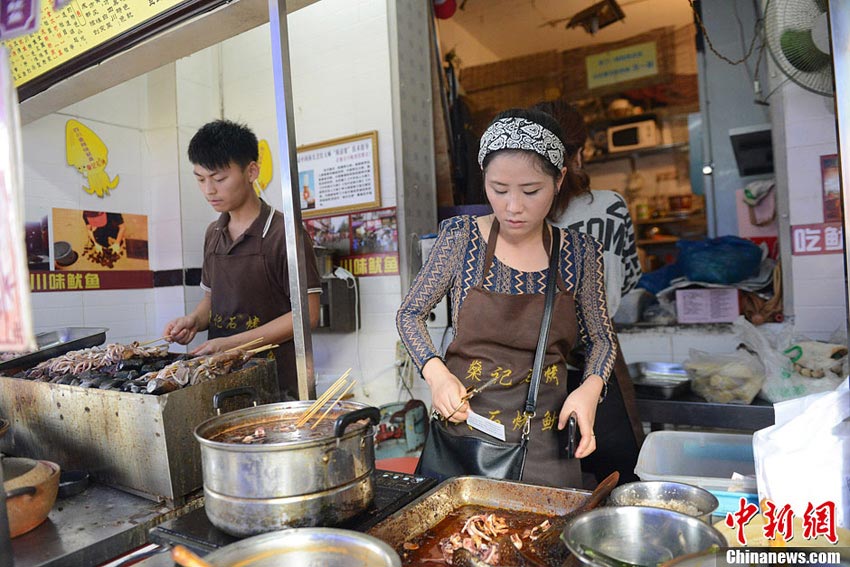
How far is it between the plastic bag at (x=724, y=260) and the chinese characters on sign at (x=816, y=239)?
0.35m

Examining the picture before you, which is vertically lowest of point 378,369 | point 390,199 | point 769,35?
point 378,369

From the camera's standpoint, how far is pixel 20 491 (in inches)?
53.9


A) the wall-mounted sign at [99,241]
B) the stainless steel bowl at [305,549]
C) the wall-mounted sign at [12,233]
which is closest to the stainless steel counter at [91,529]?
the stainless steel bowl at [305,549]

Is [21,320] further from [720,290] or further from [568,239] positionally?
[720,290]

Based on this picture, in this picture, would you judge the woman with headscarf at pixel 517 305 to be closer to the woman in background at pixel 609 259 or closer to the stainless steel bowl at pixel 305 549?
the woman in background at pixel 609 259

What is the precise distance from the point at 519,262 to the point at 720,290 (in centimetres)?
247

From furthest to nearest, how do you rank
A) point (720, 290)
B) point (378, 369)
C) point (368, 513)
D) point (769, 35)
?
point (378, 369) < point (720, 290) < point (769, 35) < point (368, 513)

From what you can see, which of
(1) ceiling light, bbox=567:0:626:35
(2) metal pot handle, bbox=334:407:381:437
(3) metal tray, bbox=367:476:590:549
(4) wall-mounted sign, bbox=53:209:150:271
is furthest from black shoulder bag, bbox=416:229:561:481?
(1) ceiling light, bbox=567:0:626:35

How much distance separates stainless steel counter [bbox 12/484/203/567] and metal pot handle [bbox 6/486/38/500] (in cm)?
12

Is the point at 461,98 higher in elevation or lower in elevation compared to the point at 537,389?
higher

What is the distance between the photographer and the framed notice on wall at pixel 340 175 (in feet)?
15.1

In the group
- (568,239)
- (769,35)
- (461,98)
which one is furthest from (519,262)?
(461,98)

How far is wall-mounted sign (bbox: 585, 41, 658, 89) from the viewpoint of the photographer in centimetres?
750

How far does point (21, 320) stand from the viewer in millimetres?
891
